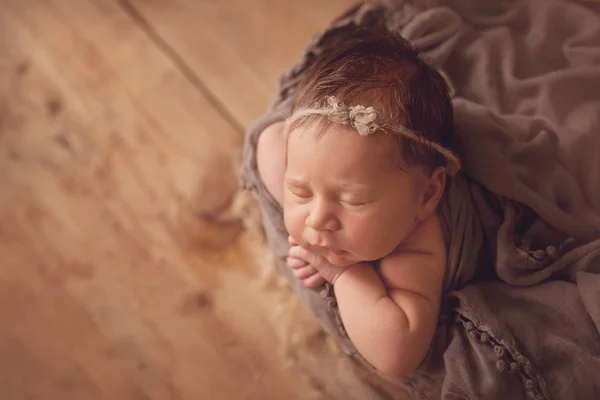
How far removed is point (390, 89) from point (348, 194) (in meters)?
0.14

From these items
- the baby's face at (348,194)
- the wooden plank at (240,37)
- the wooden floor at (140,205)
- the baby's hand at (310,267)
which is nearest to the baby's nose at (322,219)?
the baby's face at (348,194)

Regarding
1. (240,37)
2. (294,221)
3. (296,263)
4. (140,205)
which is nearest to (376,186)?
(294,221)

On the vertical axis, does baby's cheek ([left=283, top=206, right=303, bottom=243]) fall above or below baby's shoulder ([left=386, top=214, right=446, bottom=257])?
above

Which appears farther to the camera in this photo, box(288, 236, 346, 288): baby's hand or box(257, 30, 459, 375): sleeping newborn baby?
box(288, 236, 346, 288): baby's hand

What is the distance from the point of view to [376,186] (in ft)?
2.28

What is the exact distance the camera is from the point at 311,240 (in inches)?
29.4

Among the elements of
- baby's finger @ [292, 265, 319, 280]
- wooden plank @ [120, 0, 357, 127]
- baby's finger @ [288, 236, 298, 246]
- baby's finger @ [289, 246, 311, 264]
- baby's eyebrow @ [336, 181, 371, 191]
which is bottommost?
baby's finger @ [292, 265, 319, 280]

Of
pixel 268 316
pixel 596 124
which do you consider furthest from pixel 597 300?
pixel 268 316

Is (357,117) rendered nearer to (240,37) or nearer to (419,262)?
(419,262)

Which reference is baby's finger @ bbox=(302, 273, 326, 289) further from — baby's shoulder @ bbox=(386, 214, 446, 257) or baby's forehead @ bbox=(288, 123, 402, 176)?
baby's forehead @ bbox=(288, 123, 402, 176)

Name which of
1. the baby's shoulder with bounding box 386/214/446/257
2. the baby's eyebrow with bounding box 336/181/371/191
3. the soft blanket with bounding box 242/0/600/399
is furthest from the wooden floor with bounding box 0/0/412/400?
the baby's eyebrow with bounding box 336/181/371/191

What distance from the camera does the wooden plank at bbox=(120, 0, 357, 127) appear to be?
3.93ft

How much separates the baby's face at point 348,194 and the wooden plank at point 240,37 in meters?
0.48

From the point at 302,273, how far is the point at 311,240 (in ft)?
0.43
